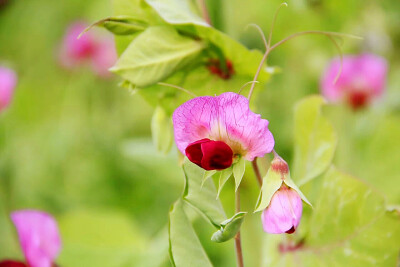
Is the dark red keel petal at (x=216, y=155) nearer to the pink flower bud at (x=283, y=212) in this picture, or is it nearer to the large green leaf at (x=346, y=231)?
the pink flower bud at (x=283, y=212)

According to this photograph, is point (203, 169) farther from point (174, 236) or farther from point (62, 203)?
point (62, 203)

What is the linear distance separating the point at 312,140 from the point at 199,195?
0.18 meters

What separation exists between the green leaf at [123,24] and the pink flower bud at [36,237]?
196 millimetres

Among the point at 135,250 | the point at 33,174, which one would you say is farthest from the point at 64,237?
the point at 33,174

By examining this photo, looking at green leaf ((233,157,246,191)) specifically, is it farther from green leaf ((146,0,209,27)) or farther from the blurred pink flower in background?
the blurred pink flower in background

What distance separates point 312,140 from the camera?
563 mm

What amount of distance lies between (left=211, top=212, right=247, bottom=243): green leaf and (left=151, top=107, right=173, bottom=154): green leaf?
0.54ft

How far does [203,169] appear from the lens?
432 mm

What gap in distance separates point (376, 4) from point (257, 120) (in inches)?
29.4

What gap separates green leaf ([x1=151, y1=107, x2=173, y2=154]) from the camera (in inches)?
20.9

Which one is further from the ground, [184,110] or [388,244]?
[184,110]

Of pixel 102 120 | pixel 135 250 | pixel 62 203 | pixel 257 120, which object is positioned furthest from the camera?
pixel 102 120

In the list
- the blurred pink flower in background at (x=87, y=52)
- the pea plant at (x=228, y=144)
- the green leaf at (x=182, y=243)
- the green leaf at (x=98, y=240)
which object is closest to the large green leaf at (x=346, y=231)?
the pea plant at (x=228, y=144)

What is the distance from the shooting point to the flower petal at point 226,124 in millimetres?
380
